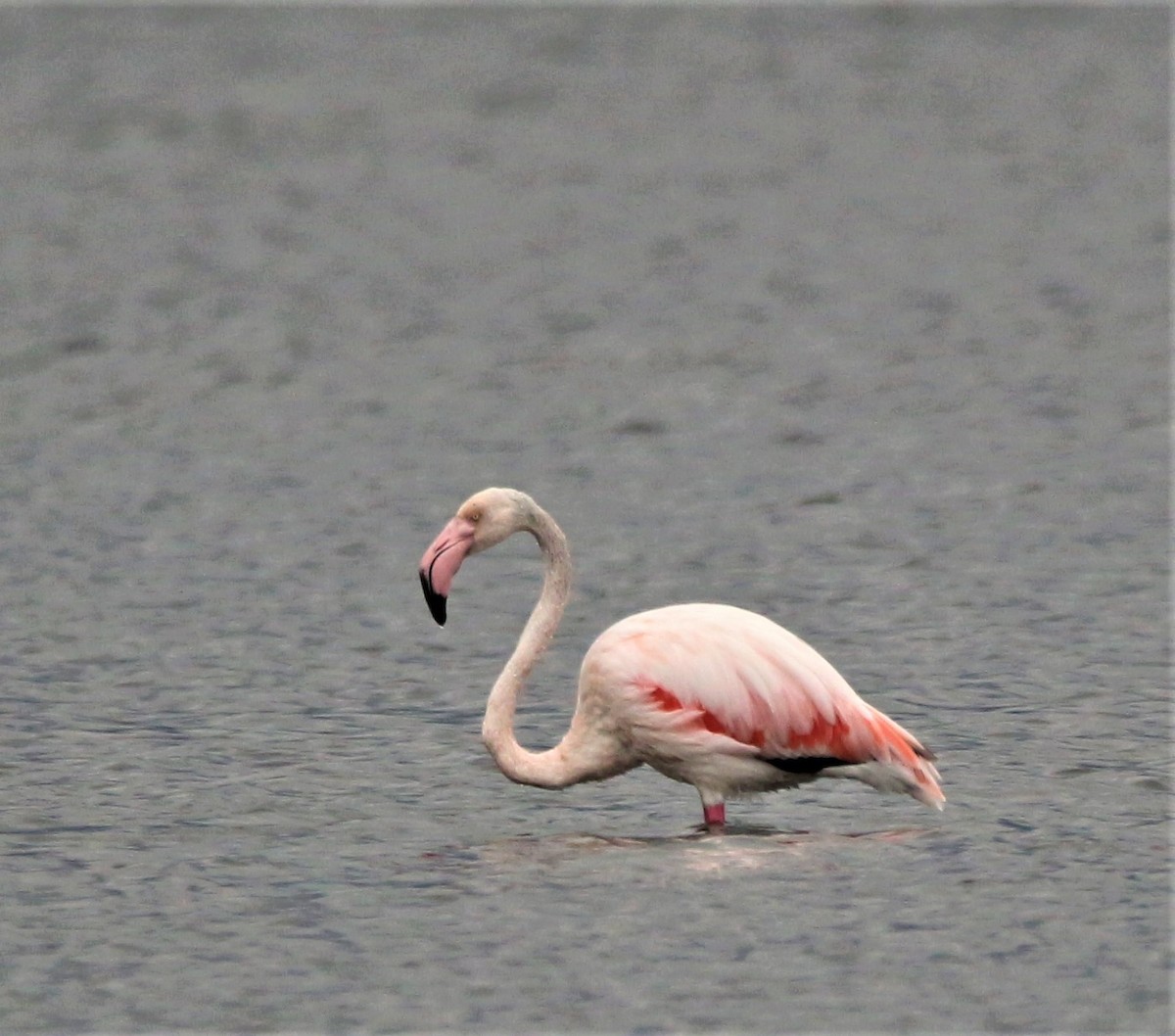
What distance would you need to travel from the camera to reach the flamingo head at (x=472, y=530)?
1098 centimetres

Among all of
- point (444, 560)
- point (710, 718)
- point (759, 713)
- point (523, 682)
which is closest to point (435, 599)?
point (444, 560)

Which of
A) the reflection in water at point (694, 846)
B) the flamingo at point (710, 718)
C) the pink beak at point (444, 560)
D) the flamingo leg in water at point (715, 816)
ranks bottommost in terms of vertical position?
the reflection in water at point (694, 846)

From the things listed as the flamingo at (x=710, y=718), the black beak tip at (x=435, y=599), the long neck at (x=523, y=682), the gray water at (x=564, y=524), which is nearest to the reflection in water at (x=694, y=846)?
the gray water at (x=564, y=524)

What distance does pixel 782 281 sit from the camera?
2606 cm

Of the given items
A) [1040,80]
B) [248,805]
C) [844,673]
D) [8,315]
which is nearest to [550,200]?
[8,315]

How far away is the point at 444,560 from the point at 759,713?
5.09ft

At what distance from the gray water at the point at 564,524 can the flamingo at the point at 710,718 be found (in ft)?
0.94

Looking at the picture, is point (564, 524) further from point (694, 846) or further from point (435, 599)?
point (694, 846)

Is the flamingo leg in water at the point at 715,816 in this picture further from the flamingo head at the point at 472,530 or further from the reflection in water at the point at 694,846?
the flamingo head at the point at 472,530

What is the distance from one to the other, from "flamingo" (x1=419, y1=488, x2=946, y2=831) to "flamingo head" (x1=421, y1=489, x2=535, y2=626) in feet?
0.04

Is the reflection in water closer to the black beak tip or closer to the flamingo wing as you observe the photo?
the flamingo wing

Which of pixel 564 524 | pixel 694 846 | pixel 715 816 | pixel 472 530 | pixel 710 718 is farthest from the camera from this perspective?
pixel 564 524

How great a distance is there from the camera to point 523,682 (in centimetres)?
1100

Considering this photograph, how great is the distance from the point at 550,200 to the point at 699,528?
46.9 feet
